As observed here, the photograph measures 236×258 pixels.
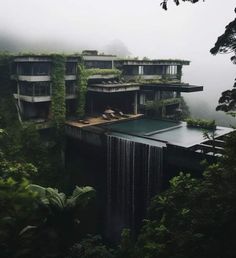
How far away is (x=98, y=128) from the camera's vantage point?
37188mm

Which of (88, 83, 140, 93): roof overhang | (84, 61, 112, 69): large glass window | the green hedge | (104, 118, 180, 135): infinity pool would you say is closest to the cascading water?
(104, 118, 180, 135): infinity pool

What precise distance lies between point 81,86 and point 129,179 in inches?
657

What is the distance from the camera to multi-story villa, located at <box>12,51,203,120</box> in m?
39.2

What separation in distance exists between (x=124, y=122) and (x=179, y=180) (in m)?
25.7

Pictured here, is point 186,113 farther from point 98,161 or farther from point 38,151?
point 38,151

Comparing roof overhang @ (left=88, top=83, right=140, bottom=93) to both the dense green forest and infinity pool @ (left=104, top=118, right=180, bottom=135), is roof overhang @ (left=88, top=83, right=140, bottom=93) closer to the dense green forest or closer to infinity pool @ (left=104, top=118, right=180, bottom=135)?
infinity pool @ (left=104, top=118, right=180, bottom=135)

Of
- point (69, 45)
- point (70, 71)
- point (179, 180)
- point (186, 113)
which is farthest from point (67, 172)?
point (69, 45)

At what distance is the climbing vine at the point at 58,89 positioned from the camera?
39469 mm

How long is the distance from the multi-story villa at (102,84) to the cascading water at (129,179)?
1206 cm

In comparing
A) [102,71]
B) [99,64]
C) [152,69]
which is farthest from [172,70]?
[102,71]

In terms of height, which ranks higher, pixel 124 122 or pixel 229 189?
pixel 229 189

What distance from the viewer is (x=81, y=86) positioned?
43.2 m

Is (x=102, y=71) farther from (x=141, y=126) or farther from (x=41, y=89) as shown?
(x=141, y=126)

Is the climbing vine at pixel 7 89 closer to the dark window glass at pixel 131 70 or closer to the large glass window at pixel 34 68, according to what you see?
the large glass window at pixel 34 68
